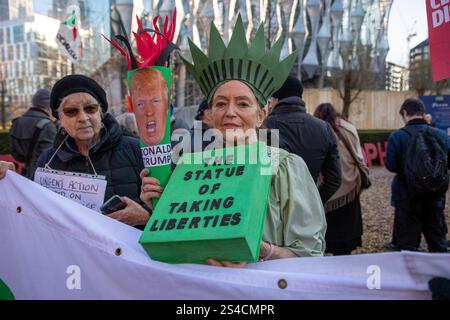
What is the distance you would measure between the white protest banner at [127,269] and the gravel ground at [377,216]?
4.54 m

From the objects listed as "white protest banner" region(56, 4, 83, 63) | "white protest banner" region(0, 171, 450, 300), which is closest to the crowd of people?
"white protest banner" region(0, 171, 450, 300)

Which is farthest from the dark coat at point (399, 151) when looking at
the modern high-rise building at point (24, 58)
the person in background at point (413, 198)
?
the modern high-rise building at point (24, 58)

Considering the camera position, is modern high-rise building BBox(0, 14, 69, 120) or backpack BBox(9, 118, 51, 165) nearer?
backpack BBox(9, 118, 51, 165)

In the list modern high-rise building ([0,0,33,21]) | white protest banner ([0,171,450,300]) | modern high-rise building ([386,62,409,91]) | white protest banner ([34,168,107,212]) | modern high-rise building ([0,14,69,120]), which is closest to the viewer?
white protest banner ([0,171,450,300])

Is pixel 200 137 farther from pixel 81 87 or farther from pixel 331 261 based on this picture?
pixel 331 261

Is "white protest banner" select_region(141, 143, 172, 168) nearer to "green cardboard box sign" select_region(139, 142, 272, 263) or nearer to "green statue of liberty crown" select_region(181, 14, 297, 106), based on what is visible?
"green cardboard box sign" select_region(139, 142, 272, 263)

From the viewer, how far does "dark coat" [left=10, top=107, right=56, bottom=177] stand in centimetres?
513

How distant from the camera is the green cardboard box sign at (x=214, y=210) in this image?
4.87 feet

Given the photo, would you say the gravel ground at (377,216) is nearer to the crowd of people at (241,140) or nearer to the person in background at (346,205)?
the person in background at (346,205)

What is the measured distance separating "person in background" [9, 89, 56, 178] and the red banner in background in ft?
13.3

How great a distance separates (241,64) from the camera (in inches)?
78.6
